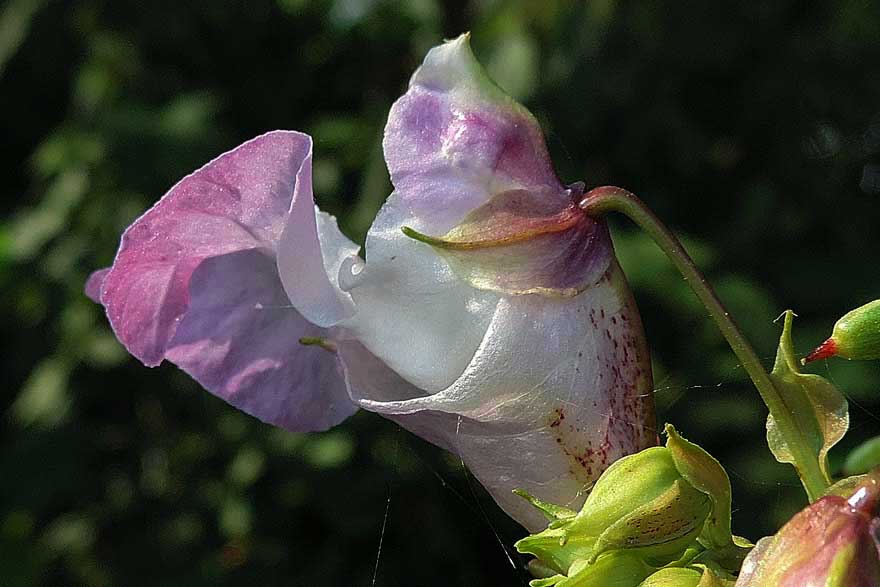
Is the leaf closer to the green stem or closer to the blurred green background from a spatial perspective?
the green stem

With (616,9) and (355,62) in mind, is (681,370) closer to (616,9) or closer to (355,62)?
(616,9)

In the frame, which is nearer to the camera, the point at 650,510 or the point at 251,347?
the point at 650,510

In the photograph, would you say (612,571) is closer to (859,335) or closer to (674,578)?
(674,578)

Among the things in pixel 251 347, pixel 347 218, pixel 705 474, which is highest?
pixel 705 474

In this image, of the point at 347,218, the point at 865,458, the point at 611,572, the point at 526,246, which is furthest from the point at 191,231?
the point at 347,218

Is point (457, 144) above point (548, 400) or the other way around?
above

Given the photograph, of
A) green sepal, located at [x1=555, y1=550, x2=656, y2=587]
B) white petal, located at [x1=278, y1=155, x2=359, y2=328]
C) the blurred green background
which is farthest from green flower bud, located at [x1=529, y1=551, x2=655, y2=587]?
the blurred green background
